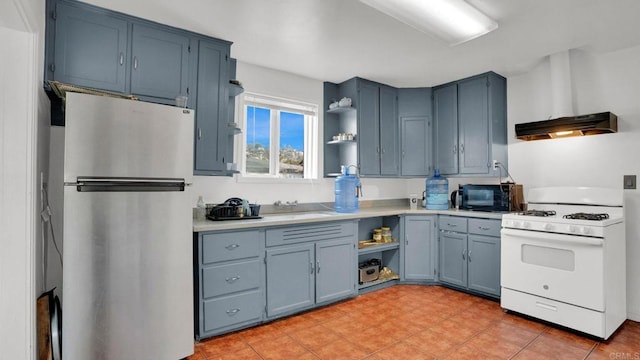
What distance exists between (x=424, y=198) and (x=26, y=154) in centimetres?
389

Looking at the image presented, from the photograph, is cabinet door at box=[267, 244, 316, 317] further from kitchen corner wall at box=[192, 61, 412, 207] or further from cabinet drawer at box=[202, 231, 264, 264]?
kitchen corner wall at box=[192, 61, 412, 207]

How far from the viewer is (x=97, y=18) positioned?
2.24 m

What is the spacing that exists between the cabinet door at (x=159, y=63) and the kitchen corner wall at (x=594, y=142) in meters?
3.49

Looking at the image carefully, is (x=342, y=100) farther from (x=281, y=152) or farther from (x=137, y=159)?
(x=137, y=159)

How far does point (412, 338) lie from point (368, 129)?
2295 millimetres

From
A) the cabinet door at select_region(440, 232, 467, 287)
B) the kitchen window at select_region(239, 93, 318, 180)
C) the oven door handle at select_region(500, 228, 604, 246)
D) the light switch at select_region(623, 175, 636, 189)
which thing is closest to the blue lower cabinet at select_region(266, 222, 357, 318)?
the kitchen window at select_region(239, 93, 318, 180)

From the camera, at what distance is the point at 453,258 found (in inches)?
142

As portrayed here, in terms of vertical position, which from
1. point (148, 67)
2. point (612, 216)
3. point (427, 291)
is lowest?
point (427, 291)

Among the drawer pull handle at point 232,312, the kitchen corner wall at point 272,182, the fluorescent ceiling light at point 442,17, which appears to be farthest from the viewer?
the kitchen corner wall at point 272,182

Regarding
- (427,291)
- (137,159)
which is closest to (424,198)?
(427,291)

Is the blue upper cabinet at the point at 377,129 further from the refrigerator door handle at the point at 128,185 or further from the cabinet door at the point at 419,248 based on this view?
the refrigerator door handle at the point at 128,185

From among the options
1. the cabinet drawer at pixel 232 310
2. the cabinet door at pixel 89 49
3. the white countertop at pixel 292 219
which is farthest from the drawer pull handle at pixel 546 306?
the cabinet door at pixel 89 49

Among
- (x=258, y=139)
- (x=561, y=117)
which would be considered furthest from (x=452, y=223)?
(x=258, y=139)

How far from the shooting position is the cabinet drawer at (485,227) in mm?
A: 3248
